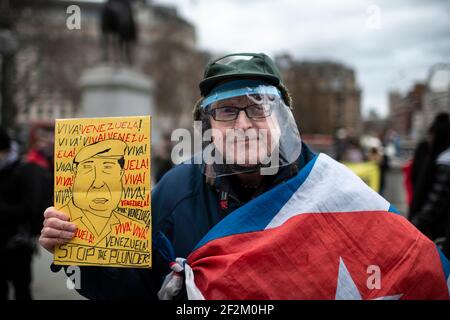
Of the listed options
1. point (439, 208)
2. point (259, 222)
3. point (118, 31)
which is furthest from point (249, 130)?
point (118, 31)

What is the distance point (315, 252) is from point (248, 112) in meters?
0.59

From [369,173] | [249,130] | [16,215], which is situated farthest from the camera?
[369,173]

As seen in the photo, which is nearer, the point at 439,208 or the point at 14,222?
the point at 439,208

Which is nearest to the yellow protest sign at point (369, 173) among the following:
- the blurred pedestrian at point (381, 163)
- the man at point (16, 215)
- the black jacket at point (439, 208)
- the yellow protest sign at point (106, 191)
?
the blurred pedestrian at point (381, 163)

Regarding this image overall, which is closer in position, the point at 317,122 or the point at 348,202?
the point at 348,202

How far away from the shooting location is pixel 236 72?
1.83 metres

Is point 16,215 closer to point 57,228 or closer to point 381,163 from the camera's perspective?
point 57,228

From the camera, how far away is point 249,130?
1779 millimetres

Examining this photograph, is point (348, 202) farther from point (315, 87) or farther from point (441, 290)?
point (315, 87)

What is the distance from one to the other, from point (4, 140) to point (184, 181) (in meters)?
2.83

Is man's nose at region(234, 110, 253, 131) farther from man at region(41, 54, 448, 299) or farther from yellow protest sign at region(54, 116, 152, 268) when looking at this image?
yellow protest sign at region(54, 116, 152, 268)

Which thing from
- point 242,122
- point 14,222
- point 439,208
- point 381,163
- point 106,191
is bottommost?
point 14,222

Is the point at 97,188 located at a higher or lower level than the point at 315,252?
higher
